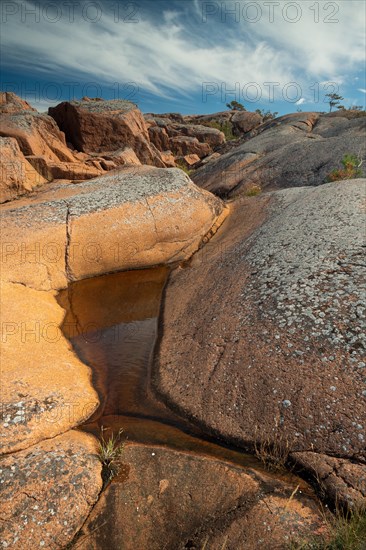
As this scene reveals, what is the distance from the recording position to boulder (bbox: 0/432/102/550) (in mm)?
3924

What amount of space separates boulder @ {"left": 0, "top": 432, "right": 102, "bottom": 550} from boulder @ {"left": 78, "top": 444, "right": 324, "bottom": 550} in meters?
0.23

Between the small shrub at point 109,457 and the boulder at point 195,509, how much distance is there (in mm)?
120

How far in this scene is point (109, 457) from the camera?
489cm

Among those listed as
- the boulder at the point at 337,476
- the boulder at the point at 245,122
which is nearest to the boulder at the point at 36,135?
the boulder at the point at 337,476

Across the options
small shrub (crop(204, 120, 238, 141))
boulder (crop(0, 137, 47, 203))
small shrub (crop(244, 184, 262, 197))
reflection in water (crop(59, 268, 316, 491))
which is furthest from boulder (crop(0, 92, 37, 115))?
small shrub (crop(204, 120, 238, 141))

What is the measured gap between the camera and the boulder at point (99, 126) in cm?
2397

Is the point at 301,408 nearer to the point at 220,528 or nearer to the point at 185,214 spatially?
the point at 220,528

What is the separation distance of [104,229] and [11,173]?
6290 millimetres

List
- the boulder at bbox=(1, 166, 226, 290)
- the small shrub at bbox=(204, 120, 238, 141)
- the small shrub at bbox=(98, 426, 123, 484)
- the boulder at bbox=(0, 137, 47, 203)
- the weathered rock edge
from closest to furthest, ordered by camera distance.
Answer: the weathered rock edge → the small shrub at bbox=(98, 426, 123, 484) → the boulder at bbox=(1, 166, 226, 290) → the boulder at bbox=(0, 137, 47, 203) → the small shrub at bbox=(204, 120, 238, 141)

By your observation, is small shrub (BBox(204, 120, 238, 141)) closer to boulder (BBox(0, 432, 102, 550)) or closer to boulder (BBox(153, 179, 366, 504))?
boulder (BBox(153, 179, 366, 504))

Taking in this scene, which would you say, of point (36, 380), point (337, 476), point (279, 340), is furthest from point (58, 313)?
point (337, 476)

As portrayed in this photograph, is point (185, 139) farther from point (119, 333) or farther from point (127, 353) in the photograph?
point (127, 353)

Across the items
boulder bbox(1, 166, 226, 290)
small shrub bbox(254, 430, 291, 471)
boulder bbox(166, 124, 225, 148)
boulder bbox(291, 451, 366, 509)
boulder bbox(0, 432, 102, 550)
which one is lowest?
boulder bbox(0, 432, 102, 550)

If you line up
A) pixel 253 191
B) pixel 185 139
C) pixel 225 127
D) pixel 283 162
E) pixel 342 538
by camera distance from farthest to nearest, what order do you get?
pixel 225 127 → pixel 185 139 → pixel 283 162 → pixel 253 191 → pixel 342 538
